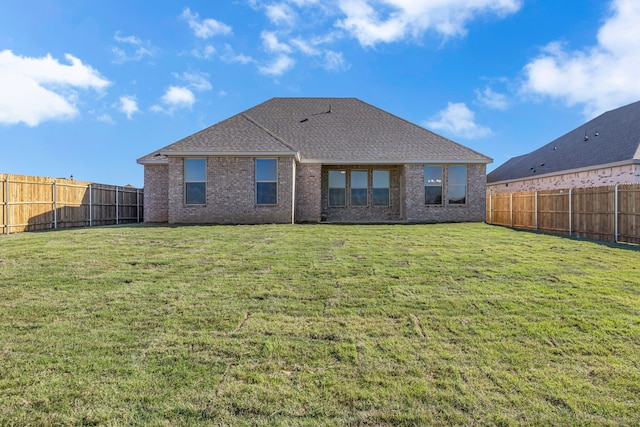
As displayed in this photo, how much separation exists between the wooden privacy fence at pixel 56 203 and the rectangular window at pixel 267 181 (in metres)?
7.82

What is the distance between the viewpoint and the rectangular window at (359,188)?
57.8 feet

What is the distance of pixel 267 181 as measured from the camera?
14.9m

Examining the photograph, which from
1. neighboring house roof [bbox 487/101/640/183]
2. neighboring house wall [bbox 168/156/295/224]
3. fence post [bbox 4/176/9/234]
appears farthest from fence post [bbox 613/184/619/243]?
fence post [bbox 4/176/9/234]

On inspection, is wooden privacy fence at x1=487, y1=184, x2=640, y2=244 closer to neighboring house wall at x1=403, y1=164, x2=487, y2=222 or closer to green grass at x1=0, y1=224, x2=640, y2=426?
neighboring house wall at x1=403, y1=164, x2=487, y2=222

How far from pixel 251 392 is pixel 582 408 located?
230cm

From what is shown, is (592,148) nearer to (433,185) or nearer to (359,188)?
(433,185)

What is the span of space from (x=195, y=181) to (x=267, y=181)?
2.98 metres

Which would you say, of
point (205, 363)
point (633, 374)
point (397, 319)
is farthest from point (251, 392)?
point (633, 374)

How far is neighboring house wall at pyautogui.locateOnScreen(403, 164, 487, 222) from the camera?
16781mm

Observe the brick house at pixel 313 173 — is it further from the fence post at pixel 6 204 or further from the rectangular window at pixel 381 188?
the fence post at pixel 6 204

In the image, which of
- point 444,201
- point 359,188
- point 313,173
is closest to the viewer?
point 313,173

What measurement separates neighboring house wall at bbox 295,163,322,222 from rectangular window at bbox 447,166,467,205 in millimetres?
6203

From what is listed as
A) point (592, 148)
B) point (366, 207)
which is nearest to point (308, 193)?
point (366, 207)

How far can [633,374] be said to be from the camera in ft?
9.53
